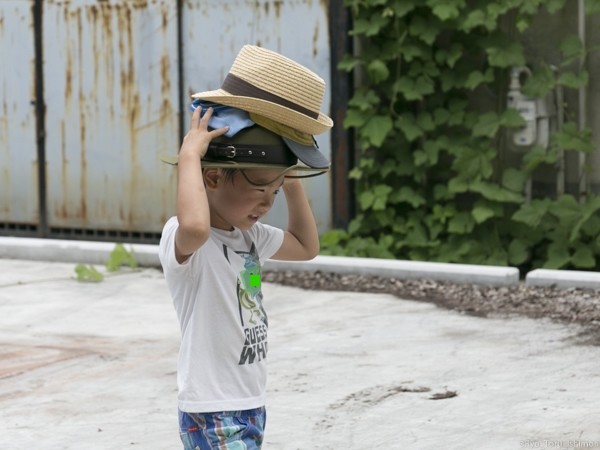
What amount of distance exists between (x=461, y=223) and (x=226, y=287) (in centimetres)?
468

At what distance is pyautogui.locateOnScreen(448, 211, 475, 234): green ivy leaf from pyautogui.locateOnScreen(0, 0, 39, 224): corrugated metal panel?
11.2ft

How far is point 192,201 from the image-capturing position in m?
2.36

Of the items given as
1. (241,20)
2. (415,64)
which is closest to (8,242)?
(241,20)

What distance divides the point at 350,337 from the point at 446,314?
0.72 m

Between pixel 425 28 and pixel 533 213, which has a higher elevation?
pixel 425 28

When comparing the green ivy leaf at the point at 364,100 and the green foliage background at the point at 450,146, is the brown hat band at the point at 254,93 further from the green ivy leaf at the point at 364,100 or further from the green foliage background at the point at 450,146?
the green ivy leaf at the point at 364,100

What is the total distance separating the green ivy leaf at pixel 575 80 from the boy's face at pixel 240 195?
4.50 meters

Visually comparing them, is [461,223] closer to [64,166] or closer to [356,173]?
[356,173]

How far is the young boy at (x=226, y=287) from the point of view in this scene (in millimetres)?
2477

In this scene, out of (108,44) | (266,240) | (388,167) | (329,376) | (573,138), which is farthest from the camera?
(108,44)

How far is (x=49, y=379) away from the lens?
14.9 ft

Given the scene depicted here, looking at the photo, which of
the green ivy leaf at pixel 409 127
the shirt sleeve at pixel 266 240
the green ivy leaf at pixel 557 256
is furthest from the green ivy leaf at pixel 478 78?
the shirt sleeve at pixel 266 240

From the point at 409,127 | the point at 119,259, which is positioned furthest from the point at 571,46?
the point at 119,259

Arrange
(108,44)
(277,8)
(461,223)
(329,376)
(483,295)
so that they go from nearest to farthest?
1. (329,376)
2. (483,295)
3. (461,223)
4. (277,8)
5. (108,44)
